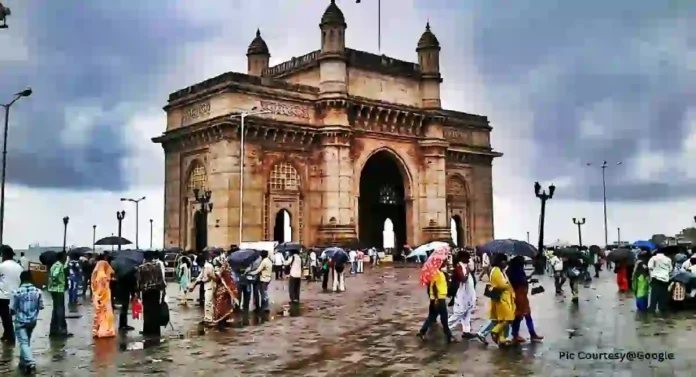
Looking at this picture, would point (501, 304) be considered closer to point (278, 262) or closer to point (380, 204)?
point (278, 262)

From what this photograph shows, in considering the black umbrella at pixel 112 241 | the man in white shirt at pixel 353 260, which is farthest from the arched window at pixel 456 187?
the black umbrella at pixel 112 241

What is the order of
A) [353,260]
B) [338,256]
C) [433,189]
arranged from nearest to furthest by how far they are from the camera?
[338,256] → [353,260] → [433,189]

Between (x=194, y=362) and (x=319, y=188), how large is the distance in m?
32.3

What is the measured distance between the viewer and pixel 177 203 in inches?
1690

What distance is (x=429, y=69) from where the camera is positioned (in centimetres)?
4869

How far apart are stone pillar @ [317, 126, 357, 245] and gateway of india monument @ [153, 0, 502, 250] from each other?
58mm

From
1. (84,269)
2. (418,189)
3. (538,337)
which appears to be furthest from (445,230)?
(538,337)

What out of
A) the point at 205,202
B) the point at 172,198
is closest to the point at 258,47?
the point at 172,198

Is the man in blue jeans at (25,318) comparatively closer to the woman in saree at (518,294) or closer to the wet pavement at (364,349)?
the wet pavement at (364,349)

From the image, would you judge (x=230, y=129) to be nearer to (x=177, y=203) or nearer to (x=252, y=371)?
(x=177, y=203)

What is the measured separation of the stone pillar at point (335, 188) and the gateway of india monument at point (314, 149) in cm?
6

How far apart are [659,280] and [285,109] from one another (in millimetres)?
28266

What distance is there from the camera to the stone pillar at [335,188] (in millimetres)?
41719

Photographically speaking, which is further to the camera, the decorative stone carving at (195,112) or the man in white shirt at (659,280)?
the decorative stone carving at (195,112)
